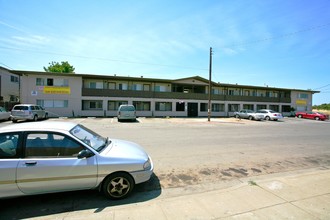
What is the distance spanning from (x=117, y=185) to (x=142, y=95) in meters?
25.2

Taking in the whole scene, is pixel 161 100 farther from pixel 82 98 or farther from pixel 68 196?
pixel 68 196

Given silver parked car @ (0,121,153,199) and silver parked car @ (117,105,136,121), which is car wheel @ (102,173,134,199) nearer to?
silver parked car @ (0,121,153,199)

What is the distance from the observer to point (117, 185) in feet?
11.8

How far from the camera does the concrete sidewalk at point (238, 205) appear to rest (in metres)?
2.90

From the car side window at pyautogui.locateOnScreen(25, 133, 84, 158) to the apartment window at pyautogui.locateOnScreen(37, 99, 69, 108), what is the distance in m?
25.0

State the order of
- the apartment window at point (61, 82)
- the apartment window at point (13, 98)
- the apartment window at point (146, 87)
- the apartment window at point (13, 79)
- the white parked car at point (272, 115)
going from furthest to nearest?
the apartment window at point (13, 98) < the apartment window at point (13, 79) < the apartment window at point (146, 87) < the white parked car at point (272, 115) < the apartment window at point (61, 82)

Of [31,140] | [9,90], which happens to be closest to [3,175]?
[31,140]

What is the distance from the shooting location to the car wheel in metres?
3.52

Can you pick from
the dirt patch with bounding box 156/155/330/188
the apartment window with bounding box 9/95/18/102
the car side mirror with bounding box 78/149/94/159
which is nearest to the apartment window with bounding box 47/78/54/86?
the apartment window with bounding box 9/95/18/102

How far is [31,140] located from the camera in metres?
3.29

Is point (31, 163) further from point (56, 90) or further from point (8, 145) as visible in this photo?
point (56, 90)

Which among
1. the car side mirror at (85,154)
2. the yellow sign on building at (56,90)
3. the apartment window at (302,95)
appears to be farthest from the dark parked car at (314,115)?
the yellow sign on building at (56,90)

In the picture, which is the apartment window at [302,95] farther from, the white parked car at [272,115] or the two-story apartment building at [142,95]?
the white parked car at [272,115]

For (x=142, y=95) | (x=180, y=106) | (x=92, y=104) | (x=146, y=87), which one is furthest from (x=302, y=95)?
(x=92, y=104)
